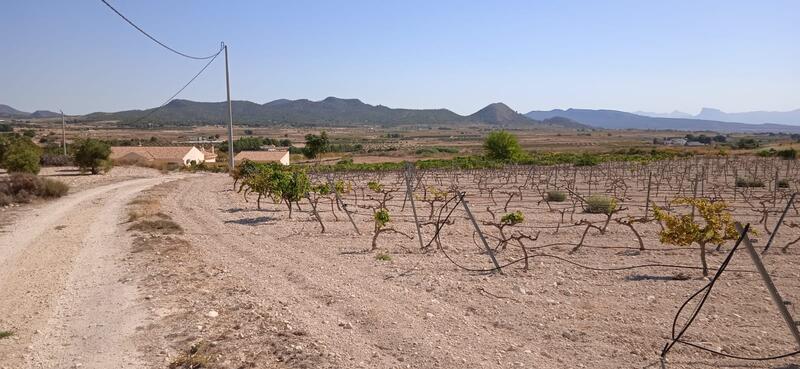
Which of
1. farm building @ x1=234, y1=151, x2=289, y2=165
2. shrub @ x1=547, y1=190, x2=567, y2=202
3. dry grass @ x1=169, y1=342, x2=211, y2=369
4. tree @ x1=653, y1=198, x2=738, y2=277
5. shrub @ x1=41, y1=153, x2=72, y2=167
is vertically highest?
tree @ x1=653, y1=198, x2=738, y2=277

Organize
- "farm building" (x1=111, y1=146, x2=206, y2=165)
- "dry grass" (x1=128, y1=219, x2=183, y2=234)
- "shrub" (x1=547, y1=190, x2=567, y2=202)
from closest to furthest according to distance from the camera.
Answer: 1. "dry grass" (x1=128, y1=219, x2=183, y2=234)
2. "shrub" (x1=547, y1=190, x2=567, y2=202)
3. "farm building" (x1=111, y1=146, x2=206, y2=165)

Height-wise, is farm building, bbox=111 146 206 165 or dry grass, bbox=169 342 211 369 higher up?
dry grass, bbox=169 342 211 369

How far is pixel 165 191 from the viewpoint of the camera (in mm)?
24094

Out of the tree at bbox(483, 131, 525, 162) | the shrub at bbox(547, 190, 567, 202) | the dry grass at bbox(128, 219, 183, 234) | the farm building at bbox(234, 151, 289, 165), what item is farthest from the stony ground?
the tree at bbox(483, 131, 525, 162)

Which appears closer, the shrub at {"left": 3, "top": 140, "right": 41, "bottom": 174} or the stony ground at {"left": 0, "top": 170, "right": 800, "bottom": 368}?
the stony ground at {"left": 0, "top": 170, "right": 800, "bottom": 368}

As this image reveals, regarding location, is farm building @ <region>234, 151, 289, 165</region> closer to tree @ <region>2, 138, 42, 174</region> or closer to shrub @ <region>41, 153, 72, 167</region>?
shrub @ <region>41, 153, 72, 167</region>

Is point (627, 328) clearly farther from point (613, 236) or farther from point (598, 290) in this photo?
point (613, 236)

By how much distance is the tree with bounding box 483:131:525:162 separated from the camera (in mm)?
58594

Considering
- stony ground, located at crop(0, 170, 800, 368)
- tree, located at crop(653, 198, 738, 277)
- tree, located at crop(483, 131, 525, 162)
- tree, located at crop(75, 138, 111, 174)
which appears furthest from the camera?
tree, located at crop(483, 131, 525, 162)

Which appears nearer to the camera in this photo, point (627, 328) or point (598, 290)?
point (627, 328)

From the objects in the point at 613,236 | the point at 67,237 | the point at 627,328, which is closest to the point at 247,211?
the point at 67,237

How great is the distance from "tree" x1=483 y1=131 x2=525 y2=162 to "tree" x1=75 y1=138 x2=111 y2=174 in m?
A: 36.5

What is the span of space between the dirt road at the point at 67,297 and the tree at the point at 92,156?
20.0m

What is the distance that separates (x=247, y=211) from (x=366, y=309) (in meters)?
11.4
